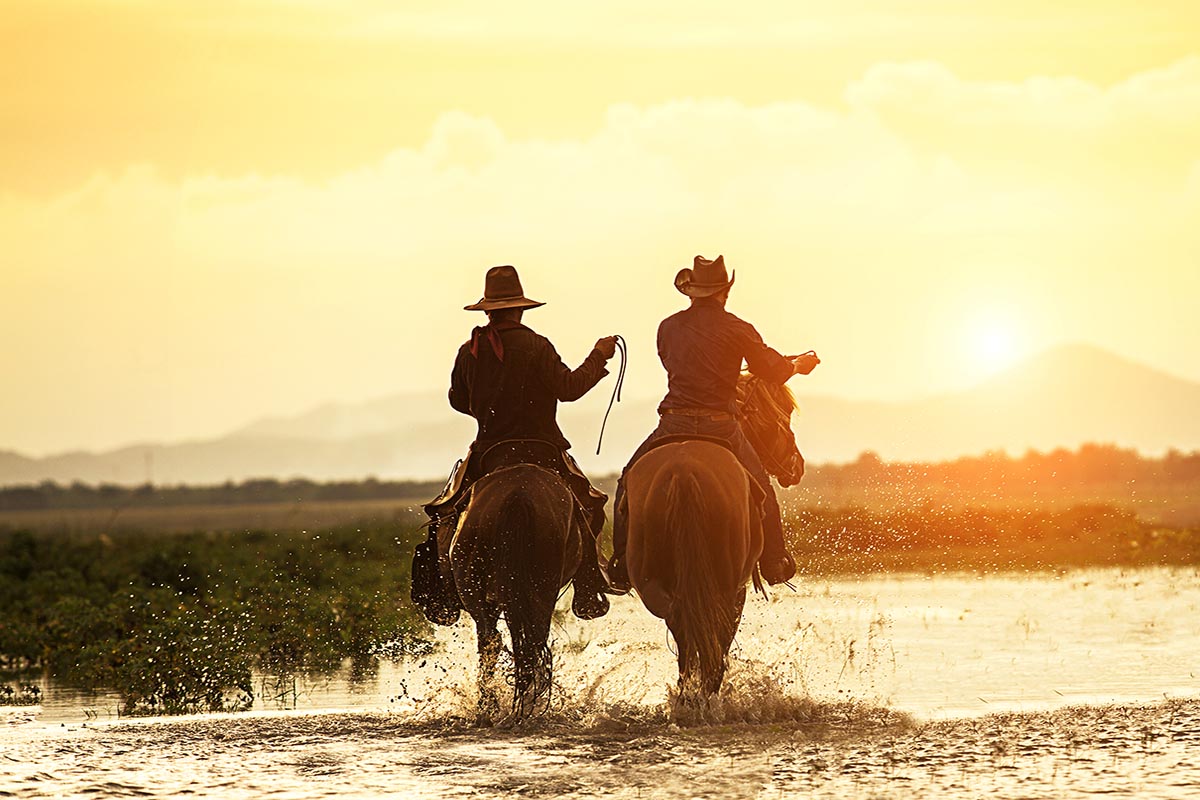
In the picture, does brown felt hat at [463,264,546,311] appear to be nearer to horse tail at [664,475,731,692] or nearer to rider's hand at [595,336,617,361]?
rider's hand at [595,336,617,361]

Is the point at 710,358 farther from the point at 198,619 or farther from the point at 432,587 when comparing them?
the point at 198,619

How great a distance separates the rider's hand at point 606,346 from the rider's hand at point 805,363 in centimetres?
120

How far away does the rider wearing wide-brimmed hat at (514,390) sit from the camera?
12.5m

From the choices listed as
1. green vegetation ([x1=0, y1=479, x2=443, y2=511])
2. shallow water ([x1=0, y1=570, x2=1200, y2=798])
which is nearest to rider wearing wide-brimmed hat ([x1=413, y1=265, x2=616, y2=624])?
shallow water ([x1=0, y1=570, x2=1200, y2=798])

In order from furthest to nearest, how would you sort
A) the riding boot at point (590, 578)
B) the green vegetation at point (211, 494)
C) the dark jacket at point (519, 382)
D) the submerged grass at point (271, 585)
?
the green vegetation at point (211, 494) → the submerged grass at point (271, 585) → the riding boot at point (590, 578) → the dark jacket at point (519, 382)

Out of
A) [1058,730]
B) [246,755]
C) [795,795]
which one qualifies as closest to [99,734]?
[246,755]

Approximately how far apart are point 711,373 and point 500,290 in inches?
60.3

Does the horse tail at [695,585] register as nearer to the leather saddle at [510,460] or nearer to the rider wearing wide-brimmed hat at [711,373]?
the rider wearing wide-brimmed hat at [711,373]

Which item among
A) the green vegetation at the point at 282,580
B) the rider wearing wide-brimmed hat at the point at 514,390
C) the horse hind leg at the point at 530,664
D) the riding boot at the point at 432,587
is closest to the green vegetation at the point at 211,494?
the green vegetation at the point at 282,580

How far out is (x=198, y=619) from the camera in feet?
63.0

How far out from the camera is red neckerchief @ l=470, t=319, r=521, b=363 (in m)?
12.6

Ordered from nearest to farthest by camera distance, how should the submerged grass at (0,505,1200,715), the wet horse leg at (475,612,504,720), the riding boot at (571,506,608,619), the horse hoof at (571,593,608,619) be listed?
the wet horse leg at (475,612,504,720), the riding boot at (571,506,608,619), the horse hoof at (571,593,608,619), the submerged grass at (0,505,1200,715)

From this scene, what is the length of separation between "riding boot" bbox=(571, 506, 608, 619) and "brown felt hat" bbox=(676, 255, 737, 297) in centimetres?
154

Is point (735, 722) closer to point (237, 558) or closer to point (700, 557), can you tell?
point (700, 557)
